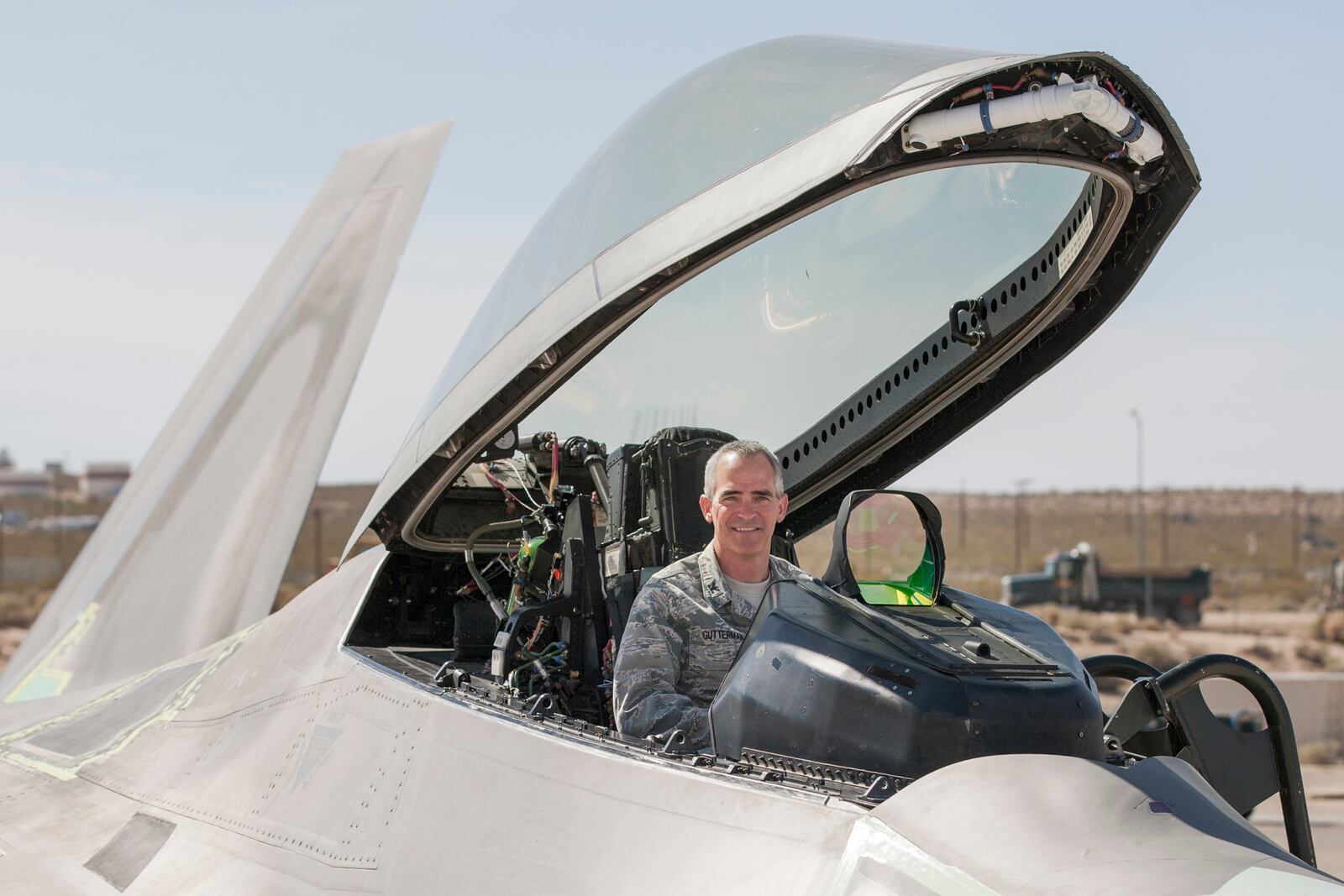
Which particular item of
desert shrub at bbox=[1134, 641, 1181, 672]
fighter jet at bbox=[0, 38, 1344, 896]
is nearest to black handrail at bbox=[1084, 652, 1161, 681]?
fighter jet at bbox=[0, 38, 1344, 896]

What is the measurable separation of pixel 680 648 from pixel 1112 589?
32.0 meters

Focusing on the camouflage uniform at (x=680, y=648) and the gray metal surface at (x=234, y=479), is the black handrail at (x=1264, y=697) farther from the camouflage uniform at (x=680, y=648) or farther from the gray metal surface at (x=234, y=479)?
the gray metal surface at (x=234, y=479)

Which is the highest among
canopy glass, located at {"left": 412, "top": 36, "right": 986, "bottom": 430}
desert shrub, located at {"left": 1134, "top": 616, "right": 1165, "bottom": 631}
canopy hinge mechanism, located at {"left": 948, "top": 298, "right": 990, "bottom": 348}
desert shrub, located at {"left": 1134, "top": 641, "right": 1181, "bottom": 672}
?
canopy glass, located at {"left": 412, "top": 36, "right": 986, "bottom": 430}

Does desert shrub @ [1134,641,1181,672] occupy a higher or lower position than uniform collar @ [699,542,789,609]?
lower

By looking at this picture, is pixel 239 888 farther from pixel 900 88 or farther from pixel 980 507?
pixel 980 507

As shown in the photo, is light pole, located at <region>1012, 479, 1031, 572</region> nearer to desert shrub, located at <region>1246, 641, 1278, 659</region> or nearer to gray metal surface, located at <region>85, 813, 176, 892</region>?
desert shrub, located at <region>1246, 641, 1278, 659</region>

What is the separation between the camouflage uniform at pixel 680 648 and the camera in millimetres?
3363

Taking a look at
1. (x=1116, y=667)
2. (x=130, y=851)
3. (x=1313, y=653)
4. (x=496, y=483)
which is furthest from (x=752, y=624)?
(x=1313, y=653)

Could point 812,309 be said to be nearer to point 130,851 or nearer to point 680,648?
point 680,648

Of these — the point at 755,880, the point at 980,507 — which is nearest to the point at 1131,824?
the point at 755,880

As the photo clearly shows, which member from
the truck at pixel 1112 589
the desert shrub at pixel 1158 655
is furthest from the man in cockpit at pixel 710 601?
the truck at pixel 1112 589

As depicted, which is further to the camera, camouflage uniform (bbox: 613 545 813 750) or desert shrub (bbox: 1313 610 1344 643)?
desert shrub (bbox: 1313 610 1344 643)

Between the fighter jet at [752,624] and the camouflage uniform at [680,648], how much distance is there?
22cm

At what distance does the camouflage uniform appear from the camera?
3363 millimetres
